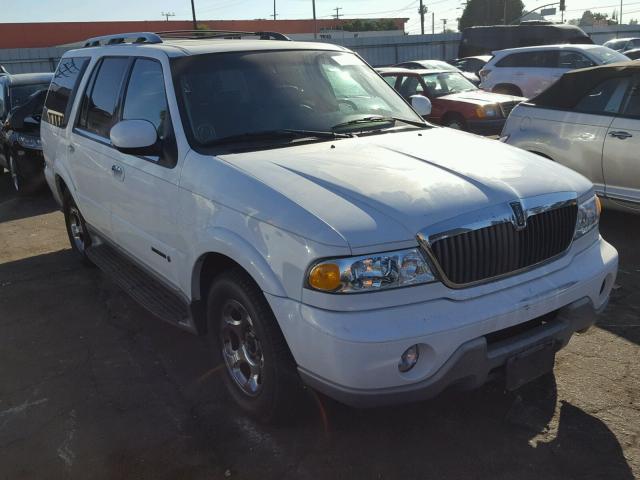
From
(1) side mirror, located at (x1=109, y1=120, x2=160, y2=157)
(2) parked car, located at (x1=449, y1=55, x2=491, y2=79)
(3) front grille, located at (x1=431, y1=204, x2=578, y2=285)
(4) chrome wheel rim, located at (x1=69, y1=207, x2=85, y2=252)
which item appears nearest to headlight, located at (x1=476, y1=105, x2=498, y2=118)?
(4) chrome wheel rim, located at (x1=69, y1=207, x2=85, y2=252)

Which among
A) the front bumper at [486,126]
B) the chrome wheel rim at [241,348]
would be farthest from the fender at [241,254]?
the front bumper at [486,126]

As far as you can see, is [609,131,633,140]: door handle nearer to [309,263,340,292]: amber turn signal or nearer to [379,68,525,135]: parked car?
[309,263,340,292]: amber turn signal

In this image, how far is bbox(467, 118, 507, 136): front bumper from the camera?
11.7 m

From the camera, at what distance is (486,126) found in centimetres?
1175

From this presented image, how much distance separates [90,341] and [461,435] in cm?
273

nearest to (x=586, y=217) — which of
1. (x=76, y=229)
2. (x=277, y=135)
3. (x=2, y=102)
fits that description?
(x=277, y=135)

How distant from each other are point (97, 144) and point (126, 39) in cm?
91

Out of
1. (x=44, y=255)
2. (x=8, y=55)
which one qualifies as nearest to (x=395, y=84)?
(x=44, y=255)

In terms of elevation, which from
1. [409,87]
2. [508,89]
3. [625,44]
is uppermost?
[625,44]

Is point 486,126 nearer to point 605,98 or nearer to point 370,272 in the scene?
point 605,98

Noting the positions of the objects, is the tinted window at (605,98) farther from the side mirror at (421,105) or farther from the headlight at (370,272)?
the headlight at (370,272)

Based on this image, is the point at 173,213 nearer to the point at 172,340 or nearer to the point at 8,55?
the point at 172,340

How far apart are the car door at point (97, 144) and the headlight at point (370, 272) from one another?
2.41 metres

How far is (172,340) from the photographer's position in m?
4.39
